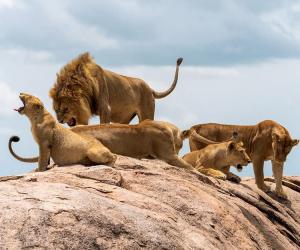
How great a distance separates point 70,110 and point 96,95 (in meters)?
0.71

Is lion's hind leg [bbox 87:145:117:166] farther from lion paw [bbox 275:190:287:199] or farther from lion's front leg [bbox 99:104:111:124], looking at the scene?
lion paw [bbox 275:190:287:199]

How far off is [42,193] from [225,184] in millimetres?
4076

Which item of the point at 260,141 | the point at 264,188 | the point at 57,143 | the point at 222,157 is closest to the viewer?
the point at 57,143

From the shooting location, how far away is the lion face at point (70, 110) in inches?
481

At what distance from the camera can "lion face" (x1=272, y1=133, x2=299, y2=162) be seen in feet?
45.8

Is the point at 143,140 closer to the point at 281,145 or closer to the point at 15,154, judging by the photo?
→ the point at 15,154

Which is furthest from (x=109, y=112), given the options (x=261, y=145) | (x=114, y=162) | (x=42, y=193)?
(x=42, y=193)

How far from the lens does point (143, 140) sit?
32.8ft

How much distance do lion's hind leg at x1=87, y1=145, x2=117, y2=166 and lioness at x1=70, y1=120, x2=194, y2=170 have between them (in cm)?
113

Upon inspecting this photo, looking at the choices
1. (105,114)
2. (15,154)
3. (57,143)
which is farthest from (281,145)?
(57,143)

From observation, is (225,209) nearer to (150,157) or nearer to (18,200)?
(150,157)

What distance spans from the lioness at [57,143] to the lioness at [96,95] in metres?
3.18

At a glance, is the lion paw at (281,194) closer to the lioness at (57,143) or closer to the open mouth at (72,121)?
the open mouth at (72,121)

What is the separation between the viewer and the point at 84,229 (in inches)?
243
